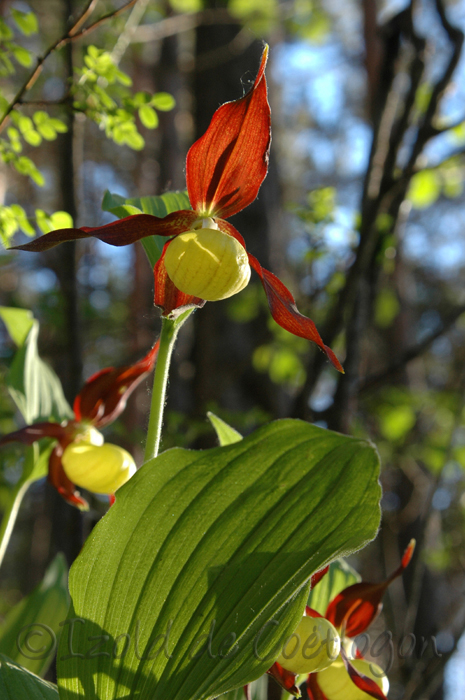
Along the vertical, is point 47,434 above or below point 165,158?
below

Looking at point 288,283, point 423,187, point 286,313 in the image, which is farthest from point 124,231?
point 288,283

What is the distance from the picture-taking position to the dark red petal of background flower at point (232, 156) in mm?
579

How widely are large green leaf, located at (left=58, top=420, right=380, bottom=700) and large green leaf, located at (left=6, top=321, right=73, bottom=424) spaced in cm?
53

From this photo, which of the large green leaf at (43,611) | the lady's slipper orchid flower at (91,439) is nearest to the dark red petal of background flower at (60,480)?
the lady's slipper orchid flower at (91,439)

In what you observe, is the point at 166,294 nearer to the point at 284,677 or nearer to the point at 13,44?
the point at 284,677

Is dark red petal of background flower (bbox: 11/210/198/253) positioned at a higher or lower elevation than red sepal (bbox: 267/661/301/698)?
higher

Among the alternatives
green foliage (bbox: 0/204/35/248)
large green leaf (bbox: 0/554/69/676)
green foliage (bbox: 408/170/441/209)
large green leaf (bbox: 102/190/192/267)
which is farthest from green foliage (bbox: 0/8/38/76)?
green foliage (bbox: 408/170/441/209)

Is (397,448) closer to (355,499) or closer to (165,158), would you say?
(355,499)

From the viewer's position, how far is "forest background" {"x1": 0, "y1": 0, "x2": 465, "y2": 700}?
1.19m

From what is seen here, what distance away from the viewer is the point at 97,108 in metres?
0.93

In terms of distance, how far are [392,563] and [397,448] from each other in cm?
66

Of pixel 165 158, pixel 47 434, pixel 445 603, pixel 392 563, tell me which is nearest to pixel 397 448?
pixel 392 563

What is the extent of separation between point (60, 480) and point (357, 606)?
1.76ft

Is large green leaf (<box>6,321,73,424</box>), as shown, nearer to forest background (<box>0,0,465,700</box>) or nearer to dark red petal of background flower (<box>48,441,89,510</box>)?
dark red petal of background flower (<box>48,441,89,510</box>)
